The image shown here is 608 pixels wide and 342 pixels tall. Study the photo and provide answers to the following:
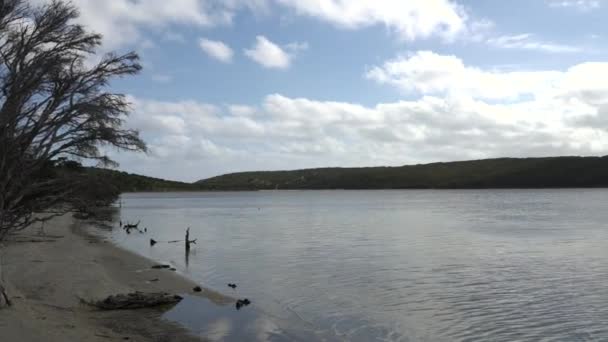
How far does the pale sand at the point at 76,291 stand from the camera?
500 inches

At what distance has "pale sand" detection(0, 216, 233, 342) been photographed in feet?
41.7

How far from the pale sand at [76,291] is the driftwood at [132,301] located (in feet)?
1.25

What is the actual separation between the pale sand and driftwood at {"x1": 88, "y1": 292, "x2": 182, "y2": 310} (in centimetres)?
38

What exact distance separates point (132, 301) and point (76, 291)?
2874mm

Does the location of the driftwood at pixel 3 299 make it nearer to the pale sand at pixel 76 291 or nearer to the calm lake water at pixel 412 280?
the pale sand at pixel 76 291

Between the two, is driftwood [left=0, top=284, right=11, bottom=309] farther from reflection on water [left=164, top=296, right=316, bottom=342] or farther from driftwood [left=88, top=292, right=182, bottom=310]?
reflection on water [left=164, top=296, right=316, bottom=342]

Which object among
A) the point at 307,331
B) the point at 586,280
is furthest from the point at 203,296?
the point at 586,280

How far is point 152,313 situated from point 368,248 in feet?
77.9

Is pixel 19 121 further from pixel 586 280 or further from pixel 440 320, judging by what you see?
pixel 586 280

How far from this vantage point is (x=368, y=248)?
39.5 m

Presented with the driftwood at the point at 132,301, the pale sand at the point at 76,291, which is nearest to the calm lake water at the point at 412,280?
the driftwood at the point at 132,301

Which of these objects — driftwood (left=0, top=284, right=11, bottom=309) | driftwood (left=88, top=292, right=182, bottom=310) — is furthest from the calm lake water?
driftwood (left=0, top=284, right=11, bottom=309)

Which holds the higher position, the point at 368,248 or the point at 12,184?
the point at 12,184

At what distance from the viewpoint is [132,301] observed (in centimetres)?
1800
